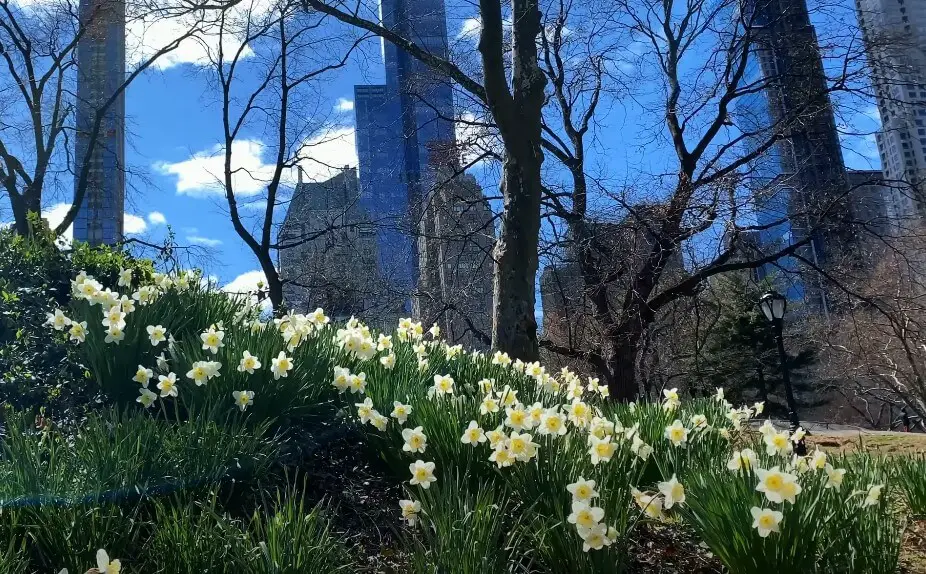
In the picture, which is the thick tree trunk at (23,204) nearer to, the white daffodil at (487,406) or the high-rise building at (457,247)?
the high-rise building at (457,247)

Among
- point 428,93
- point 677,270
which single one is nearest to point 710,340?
point 677,270

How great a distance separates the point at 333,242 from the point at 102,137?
7197 mm

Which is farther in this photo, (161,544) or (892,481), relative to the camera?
(892,481)

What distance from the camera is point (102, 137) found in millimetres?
18047

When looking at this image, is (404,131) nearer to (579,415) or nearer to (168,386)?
(168,386)

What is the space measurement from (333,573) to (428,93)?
11.6 metres

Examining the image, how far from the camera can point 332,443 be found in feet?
12.0

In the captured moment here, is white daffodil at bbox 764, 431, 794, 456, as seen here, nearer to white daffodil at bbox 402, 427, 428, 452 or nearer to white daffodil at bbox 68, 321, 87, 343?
white daffodil at bbox 402, 427, 428, 452

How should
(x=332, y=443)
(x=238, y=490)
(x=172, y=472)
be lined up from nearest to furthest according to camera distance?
(x=172, y=472) < (x=238, y=490) < (x=332, y=443)

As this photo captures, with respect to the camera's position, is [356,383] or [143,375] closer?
[143,375]

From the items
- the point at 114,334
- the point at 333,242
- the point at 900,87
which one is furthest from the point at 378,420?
the point at 333,242

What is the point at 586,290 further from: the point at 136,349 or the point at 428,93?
the point at 136,349

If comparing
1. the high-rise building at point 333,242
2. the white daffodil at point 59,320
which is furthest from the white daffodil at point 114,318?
the high-rise building at point 333,242

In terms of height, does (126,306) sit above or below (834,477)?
above
